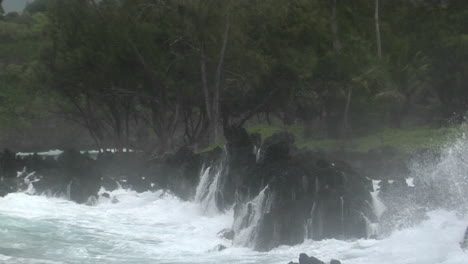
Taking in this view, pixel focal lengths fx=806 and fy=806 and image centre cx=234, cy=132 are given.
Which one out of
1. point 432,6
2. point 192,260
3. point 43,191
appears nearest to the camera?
point 192,260

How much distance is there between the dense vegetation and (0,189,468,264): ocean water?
8744 mm

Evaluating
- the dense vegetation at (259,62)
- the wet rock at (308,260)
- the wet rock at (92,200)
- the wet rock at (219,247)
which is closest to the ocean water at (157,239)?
the wet rock at (219,247)

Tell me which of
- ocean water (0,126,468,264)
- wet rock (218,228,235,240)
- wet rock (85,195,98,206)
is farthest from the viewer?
wet rock (85,195,98,206)

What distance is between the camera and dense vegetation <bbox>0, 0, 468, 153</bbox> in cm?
3403

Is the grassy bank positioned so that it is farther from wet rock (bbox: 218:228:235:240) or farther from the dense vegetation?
wet rock (bbox: 218:228:235:240)

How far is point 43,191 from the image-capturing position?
2914 cm

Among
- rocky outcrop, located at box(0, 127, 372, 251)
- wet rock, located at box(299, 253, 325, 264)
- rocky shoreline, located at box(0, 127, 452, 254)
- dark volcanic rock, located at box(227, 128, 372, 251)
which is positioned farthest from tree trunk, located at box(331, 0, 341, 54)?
wet rock, located at box(299, 253, 325, 264)

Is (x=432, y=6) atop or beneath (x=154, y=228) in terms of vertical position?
atop

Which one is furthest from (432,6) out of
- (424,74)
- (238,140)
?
(238,140)

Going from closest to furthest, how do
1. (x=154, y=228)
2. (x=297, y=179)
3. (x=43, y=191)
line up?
1. (x=297, y=179)
2. (x=154, y=228)
3. (x=43, y=191)

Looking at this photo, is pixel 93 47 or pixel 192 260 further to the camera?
pixel 93 47

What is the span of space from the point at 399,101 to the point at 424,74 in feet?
8.53

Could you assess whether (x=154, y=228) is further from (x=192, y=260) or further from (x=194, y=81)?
(x=194, y=81)

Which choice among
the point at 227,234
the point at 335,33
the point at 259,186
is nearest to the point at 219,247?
the point at 227,234
